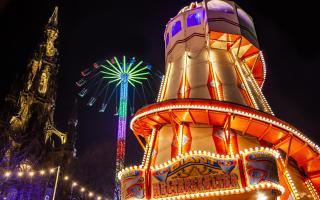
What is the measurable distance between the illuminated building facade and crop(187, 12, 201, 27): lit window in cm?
2906

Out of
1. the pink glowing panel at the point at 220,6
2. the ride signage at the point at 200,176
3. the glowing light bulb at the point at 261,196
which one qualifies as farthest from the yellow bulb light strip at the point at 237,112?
the pink glowing panel at the point at 220,6

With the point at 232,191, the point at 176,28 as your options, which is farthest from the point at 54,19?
the point at 232,191

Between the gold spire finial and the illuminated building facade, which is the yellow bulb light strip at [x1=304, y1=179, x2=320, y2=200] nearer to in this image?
the illuminated building facade

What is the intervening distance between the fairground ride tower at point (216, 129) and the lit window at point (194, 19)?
0.27 ft

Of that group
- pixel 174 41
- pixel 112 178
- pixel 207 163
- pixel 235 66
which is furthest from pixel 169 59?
pixel 112 178

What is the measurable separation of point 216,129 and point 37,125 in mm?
50153

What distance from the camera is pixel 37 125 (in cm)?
6184

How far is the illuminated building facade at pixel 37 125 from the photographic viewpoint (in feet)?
149

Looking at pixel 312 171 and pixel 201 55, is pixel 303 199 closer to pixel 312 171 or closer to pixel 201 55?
pixel 312 171

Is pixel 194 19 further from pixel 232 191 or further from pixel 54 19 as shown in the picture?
pixel 54 19

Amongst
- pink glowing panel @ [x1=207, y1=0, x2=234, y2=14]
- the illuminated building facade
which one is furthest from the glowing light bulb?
the illuminated building facade

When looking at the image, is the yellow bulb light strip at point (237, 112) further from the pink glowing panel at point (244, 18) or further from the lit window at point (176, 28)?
the pink glowing panel at point (244, 18)

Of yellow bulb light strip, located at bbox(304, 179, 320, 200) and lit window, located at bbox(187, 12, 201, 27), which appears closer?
yellow bulb light strip, located at bbox(304, 179, 320, 200)

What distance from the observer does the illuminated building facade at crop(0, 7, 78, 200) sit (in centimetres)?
4547
